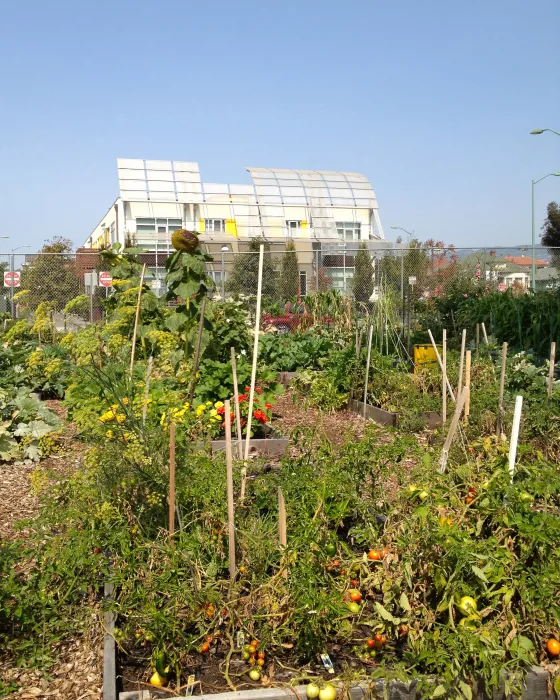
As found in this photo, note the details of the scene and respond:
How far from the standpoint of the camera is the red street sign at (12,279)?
16.7 meters

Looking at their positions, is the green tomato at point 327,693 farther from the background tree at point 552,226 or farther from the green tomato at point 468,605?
the background tree at point 552,226

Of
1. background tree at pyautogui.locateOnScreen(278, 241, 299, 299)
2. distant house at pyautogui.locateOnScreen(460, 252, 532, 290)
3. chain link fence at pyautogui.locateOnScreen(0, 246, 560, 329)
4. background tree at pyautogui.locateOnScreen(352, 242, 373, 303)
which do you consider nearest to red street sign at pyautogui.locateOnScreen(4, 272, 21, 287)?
chain link fence at pyautogui.locateOnScreen(0, 246, 560, 329)

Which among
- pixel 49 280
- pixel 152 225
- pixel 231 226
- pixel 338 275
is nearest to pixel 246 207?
pixel 231 226

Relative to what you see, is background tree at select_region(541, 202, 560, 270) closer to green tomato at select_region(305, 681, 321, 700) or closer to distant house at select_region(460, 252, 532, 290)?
distant house at select_region(460, 252, 532, 290)

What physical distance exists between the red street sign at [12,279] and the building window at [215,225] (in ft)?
55.2

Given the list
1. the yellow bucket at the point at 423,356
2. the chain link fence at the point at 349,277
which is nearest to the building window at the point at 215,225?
the chain link fence at the point at 349,277

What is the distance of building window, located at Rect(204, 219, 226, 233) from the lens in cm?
3443

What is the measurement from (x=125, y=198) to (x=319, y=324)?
21399 millimetres

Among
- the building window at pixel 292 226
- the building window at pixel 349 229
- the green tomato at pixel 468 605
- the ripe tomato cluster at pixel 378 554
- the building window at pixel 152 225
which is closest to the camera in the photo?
the green tomato at pixel 468 605

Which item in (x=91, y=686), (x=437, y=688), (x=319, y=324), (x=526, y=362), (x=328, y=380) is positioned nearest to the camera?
(x=437, y=688)

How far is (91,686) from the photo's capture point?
9.63 ft

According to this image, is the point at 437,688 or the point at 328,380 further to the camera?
the point at 328,380

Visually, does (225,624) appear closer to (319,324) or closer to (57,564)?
(57,564)

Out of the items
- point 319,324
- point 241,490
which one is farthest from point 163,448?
→ point 319,324
